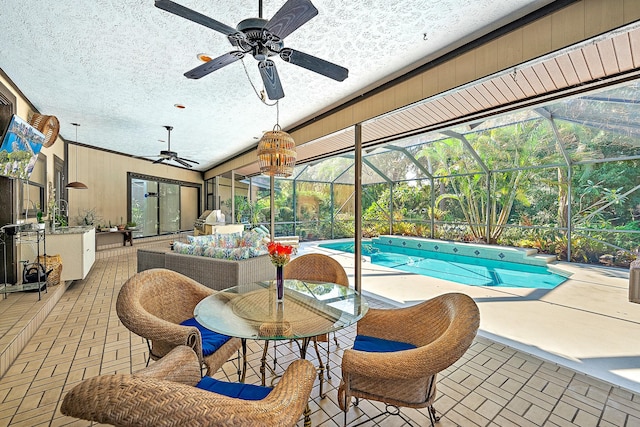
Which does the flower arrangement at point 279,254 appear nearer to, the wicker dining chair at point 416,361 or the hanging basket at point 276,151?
the wicker dining chair at point 416,361

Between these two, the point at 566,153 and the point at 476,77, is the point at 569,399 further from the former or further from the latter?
the point at 566,153

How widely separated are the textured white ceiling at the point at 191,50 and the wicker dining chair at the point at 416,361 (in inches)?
88.2

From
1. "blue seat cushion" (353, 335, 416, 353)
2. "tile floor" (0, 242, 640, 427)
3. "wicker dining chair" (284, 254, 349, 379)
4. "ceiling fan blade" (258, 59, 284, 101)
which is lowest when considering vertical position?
"tile floor" (0, 242, 640, 427)

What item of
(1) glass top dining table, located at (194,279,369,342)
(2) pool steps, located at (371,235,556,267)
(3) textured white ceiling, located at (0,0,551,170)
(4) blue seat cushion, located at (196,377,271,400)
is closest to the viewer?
(4) blue seat cushion, located at (196,377,271,400)

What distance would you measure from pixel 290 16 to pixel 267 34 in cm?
25

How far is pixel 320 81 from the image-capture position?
11.6ft

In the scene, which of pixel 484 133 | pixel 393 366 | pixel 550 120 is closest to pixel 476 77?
pixel 393 366

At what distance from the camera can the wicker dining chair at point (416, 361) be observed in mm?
1409

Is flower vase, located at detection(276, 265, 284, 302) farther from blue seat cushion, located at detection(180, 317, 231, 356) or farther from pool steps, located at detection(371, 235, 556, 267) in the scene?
pool steps, located at detection(371, 235, 556, 267)

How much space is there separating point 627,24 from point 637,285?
2.05 m

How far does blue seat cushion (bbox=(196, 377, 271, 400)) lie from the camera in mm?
1372

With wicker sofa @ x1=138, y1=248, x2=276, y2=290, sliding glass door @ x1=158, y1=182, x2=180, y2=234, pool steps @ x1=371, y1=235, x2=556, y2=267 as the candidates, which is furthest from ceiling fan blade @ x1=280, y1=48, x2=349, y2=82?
sliding glass door @ x1=158, y1=182, x2=180, y2=234

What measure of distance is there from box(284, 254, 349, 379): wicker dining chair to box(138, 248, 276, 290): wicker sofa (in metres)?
1.06

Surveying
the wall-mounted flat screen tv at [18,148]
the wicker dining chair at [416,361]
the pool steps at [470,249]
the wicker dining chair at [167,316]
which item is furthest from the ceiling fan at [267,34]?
the pool steps at [470,249]
